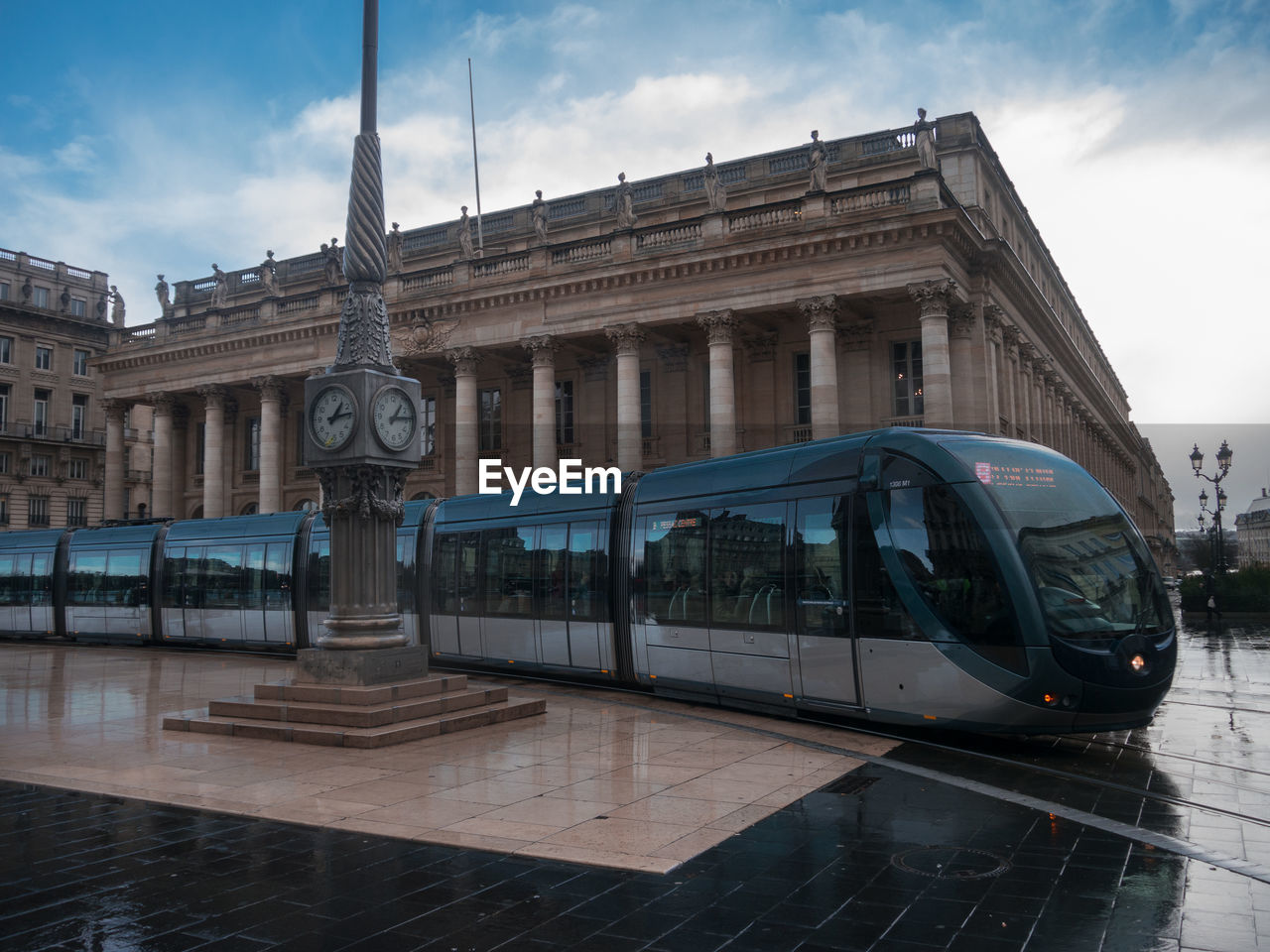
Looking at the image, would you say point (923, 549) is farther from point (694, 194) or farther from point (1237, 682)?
point (694, 194)

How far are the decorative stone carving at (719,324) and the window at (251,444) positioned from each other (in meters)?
25.5

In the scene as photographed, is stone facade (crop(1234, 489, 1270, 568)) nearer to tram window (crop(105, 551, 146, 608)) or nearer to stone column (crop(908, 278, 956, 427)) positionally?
stone column (crop(908, 278, 956, 427))

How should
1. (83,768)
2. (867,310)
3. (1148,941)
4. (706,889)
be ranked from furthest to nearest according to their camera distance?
(867,310) → (83,768) → (706,889) → (1148,941)

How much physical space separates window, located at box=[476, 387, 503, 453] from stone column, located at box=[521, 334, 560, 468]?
5.33m

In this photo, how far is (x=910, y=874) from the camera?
5680 mm

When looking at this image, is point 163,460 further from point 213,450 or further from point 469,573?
point 469,573

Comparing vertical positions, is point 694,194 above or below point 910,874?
above

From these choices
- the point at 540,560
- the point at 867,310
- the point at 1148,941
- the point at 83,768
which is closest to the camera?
the point at 1148,941

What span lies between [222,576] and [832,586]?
50.7ft

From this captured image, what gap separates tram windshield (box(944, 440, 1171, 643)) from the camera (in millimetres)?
9328

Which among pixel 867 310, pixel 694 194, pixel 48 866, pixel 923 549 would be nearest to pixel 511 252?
pixel 694 194

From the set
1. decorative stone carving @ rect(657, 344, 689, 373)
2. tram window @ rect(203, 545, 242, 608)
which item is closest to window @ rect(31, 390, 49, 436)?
decorative stone carving @ rect(657, 344, 689, 373)

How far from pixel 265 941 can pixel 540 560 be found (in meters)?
10.6

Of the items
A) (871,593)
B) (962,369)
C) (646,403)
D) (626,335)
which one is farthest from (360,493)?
(646,403)
